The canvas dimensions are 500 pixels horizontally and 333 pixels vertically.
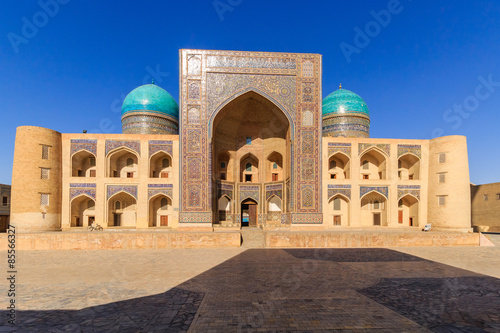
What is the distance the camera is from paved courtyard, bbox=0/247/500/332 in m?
3.80

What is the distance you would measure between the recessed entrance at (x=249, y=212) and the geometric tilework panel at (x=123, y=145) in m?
8.84

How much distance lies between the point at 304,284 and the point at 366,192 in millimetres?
15425

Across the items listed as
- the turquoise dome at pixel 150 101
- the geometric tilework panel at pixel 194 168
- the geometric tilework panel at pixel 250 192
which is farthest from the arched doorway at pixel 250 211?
the turquoise dome at pixel 150 101

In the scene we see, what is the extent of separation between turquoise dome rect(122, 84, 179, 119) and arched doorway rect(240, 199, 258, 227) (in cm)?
1037

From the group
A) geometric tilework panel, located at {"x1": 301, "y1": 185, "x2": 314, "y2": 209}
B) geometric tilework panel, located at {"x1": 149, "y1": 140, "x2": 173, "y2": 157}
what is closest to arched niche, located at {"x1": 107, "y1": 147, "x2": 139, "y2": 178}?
geometric tilework panel, located at {"x1": 149, "y1": 140, "x2": 173, "y2": 157}

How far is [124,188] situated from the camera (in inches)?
734

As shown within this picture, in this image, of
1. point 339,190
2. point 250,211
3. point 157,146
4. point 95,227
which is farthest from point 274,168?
point 95,227

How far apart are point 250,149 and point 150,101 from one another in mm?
9824

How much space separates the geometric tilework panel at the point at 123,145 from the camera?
741 inches

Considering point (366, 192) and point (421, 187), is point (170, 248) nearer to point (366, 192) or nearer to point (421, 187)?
point (366, 192)

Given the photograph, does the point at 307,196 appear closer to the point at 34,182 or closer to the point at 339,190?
the point at 339,190

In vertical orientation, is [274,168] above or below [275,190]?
above

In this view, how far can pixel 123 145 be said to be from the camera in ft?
62.1

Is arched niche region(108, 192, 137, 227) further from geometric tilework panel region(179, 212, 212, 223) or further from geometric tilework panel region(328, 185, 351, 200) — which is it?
geometric tilework panel region(328, 185, 351, 200)
